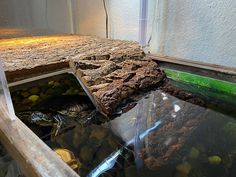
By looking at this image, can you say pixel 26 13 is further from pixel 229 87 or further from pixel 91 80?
pixel 229 87

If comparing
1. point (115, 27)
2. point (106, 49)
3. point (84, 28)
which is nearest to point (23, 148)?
point (106, 49)

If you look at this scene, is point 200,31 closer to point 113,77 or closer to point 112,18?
point 113,77

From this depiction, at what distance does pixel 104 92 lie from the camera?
3.66 feet

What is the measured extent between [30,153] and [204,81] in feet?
4.09

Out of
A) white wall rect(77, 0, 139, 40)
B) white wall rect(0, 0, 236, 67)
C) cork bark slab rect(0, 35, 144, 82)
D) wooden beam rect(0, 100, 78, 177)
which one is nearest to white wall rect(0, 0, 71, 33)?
white wall rect(0, 0, 236, 67)

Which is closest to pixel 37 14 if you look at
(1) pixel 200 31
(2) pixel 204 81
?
(1) pixel 200 31

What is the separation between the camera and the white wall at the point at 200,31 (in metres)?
1.56

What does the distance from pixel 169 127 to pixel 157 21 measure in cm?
135

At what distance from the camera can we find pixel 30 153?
49 centimetres

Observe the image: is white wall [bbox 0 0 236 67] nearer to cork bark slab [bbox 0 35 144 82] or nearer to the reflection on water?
cork bark slab [bbox 0 35 144 82]

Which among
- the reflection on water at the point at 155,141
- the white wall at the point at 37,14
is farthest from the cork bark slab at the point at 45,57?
the white wall at the point at 37,14

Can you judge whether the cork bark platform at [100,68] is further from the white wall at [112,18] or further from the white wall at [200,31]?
the white wall at [112,18]

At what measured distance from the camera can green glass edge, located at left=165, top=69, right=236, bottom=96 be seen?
129 cm

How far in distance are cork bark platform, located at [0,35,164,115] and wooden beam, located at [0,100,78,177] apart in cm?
47
